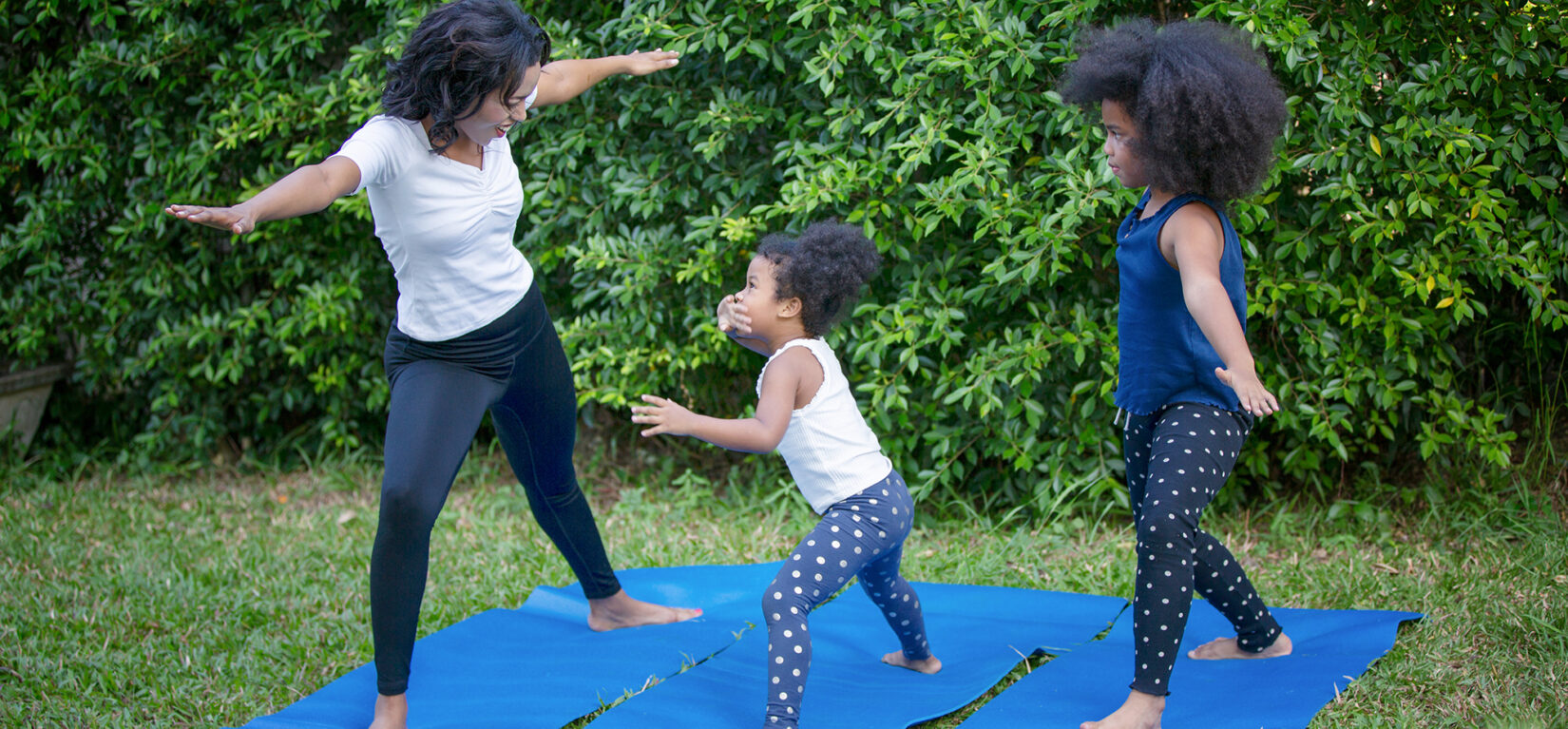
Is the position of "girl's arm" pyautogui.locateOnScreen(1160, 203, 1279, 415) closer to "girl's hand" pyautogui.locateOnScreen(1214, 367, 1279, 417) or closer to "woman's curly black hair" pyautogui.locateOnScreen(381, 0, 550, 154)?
"girl's hand" pyautogui.locateOnScreen(1214, 367, 1279, 417)

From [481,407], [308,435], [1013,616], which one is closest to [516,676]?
[481,407]

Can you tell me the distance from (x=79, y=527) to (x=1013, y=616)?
Answer: 351 cm

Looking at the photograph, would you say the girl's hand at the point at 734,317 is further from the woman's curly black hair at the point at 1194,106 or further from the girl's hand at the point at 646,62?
the woman's curly black hair at the point at 1194,106

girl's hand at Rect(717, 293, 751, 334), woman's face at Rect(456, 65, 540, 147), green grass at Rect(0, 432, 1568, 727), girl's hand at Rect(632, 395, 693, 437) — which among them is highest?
woman's face at Rect(456, 65, 540, 147)

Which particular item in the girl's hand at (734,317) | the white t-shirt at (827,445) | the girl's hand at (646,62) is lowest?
the white t-shirt at (827,445)

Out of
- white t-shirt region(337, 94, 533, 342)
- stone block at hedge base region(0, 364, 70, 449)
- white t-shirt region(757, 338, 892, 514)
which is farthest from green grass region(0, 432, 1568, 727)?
white t-shirt region(337, 94, 533, 342)

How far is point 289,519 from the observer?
4.69 metres

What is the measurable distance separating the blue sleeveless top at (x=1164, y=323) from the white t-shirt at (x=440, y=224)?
142 centimetres

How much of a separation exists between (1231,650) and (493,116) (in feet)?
7.22

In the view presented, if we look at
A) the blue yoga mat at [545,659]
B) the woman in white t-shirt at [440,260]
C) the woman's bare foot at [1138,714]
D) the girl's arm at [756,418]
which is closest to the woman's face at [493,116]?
the woman in white t-shirt at [440,260]

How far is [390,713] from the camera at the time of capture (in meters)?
2.63

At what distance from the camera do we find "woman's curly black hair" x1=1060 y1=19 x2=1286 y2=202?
7.90ft

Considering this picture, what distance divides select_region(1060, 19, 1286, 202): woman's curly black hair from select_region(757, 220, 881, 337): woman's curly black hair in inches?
25.8

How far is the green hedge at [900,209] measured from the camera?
3.49 metres
